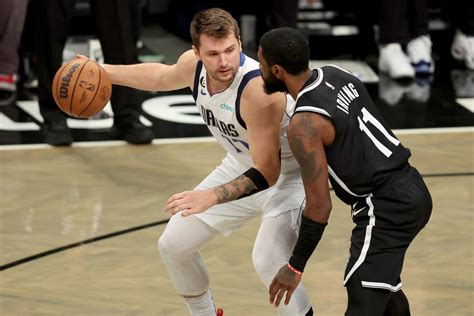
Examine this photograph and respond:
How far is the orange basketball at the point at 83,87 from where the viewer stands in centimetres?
555

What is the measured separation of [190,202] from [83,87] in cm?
121

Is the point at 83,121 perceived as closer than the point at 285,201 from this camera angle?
No

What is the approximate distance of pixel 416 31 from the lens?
10.5 metres

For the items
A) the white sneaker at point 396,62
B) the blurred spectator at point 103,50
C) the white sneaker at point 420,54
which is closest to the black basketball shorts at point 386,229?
the blurred spectator at point 103,50

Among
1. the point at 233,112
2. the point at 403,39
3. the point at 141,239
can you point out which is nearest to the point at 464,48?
the point at 403,39

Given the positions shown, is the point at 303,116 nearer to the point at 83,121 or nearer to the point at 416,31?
the point at 83,121

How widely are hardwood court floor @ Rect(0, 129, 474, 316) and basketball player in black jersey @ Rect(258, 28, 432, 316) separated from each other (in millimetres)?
1161

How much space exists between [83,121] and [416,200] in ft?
16.4

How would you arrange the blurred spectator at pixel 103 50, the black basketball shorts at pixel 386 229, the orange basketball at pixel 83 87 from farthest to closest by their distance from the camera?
the blurred spectator at pixel 103 50, the orange basketball at pixel 83 87, the black basketball shorts at pixel 386 229

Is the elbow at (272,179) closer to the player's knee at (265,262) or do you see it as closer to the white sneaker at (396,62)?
the player's knee at (265,262)

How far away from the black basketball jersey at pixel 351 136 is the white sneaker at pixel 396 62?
5.72 metres

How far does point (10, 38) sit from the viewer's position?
9.33 metres

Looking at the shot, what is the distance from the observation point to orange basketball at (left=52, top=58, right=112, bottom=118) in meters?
5.55

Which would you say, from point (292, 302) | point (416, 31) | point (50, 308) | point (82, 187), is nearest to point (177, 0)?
point (416, 31)
